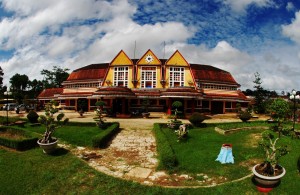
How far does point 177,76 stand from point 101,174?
31.1m

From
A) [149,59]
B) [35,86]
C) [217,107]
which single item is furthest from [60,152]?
[35,86]

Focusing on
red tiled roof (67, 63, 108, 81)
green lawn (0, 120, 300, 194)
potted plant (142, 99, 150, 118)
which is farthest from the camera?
red tiled roof (67, 63, 108, 81)

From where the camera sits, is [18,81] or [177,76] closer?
[177,76]

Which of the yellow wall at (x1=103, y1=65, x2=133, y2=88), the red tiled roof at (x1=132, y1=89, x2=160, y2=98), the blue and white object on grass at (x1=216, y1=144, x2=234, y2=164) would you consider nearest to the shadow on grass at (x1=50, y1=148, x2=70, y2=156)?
the blue and white object on grass at (x1=216, y1=144, x2=234, y2=164)

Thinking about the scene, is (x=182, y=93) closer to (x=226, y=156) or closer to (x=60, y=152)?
(x=226, y=156)

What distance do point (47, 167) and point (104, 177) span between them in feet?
11.8

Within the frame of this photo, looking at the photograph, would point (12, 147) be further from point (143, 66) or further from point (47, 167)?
point (143, 66)

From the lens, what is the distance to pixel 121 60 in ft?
139

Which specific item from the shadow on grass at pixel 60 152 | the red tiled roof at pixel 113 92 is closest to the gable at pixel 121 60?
the red tiled roof at pixel 113 92

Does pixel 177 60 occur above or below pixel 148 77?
above

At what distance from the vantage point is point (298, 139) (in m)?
17.5

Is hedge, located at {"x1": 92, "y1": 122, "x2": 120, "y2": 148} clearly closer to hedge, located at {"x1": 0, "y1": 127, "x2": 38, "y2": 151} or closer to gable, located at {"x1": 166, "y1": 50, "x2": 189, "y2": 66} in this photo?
hedge, located at {"x1": 0, "y1": 127, "x2": 38, "y2": 151}

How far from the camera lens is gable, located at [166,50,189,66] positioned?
42.2m

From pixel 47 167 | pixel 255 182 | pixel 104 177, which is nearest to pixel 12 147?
pixel 47 167
